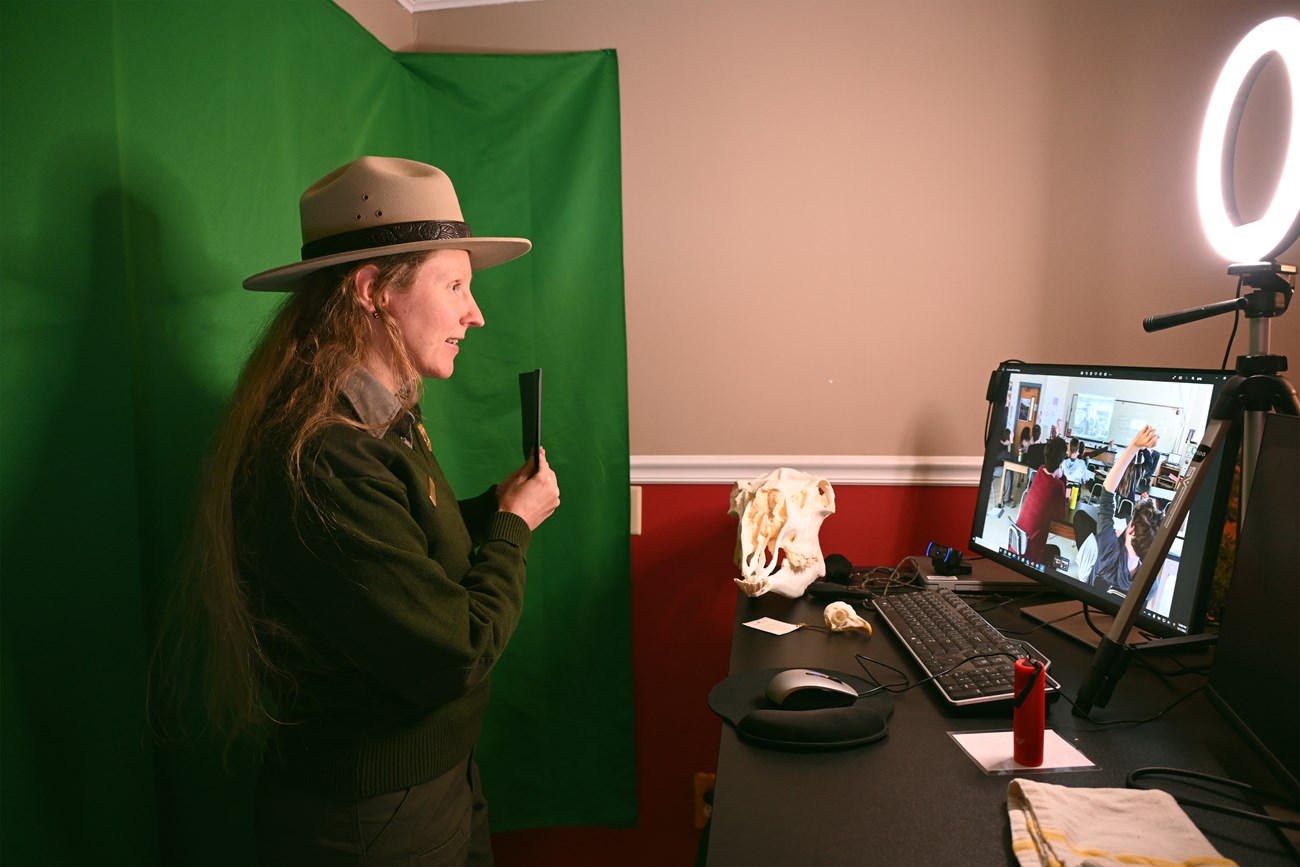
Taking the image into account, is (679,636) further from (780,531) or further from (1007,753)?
(1007,753)

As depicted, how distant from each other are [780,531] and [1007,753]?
838 mm

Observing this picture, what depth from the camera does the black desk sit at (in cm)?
86

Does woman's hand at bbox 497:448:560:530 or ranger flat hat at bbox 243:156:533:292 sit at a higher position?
ranger flat hat at bbox 243:156:533:292

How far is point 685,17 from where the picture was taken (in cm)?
236

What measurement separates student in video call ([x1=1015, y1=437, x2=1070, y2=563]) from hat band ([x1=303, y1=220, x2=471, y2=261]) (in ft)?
3.81

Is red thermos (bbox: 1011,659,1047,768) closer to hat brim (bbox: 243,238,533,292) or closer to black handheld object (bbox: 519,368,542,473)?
black handheld object (bbox: 519,368,542,473)

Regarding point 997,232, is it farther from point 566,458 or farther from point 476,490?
point 476,490

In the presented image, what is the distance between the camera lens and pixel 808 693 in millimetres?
1175

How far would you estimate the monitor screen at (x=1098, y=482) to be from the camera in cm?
122

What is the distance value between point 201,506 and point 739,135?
1706 mm

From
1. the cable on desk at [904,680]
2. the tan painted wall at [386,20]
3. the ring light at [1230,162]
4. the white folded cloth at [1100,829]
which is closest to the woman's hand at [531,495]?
the cable on desk at [904,680]

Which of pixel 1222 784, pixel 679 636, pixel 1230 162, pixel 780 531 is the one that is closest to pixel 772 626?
pixel 780 531

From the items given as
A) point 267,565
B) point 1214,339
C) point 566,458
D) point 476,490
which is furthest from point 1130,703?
point 476,490

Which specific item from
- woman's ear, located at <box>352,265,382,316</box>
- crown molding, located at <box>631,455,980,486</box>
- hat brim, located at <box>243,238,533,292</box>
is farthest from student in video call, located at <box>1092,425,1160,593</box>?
woman's ear, located at <box>352,265,382,316</box>
